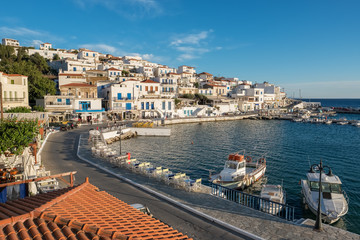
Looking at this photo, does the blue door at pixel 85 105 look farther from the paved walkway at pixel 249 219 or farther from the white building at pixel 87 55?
the white building at pixel 87 55

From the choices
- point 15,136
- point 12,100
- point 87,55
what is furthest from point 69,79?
point 15,136

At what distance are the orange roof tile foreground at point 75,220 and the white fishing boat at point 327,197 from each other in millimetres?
11041

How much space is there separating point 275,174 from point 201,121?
4280cm

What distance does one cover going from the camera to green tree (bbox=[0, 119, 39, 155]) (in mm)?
13914

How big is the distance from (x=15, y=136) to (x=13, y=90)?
2753 cm

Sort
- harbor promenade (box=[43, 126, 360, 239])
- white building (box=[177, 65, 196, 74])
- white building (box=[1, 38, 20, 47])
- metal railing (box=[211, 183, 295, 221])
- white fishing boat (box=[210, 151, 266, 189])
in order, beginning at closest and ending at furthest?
harbor promenade (box=[43, 126, 360, 239]) → metal railing (box=[211, 183, 295, 221]) → white fishing boat (box=[210, 151, 266, 189]) → white building (box=[1, 38, 20, 47]) → white building (box=[177, 65, 196, 74])

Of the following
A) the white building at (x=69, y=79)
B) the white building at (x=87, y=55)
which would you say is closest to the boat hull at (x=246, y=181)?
the white building at (x=69, y=79)

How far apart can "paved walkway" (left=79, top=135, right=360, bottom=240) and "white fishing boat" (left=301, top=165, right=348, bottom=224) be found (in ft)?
14.7

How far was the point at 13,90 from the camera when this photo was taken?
3647 centimetres

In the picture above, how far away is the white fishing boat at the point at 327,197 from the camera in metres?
13.2

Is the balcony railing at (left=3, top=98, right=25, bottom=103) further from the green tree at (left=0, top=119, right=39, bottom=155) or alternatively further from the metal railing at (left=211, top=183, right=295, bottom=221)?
the metal railing at (left=211, top=183, right=295, bottom=221)

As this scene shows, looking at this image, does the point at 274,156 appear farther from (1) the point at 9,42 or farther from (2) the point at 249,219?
(1) the point at 9,42

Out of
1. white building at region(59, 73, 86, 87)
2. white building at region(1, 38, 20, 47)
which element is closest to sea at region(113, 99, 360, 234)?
white building at region(59, 73, 86, 87)

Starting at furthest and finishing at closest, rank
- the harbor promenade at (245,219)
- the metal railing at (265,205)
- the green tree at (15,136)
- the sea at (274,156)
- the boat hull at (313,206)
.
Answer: the sea at (274,156) < the green tree at (15,136) < the boat hull at (313,206) < the metal railing at (265,205) < the harbor promenade at (245,219)
